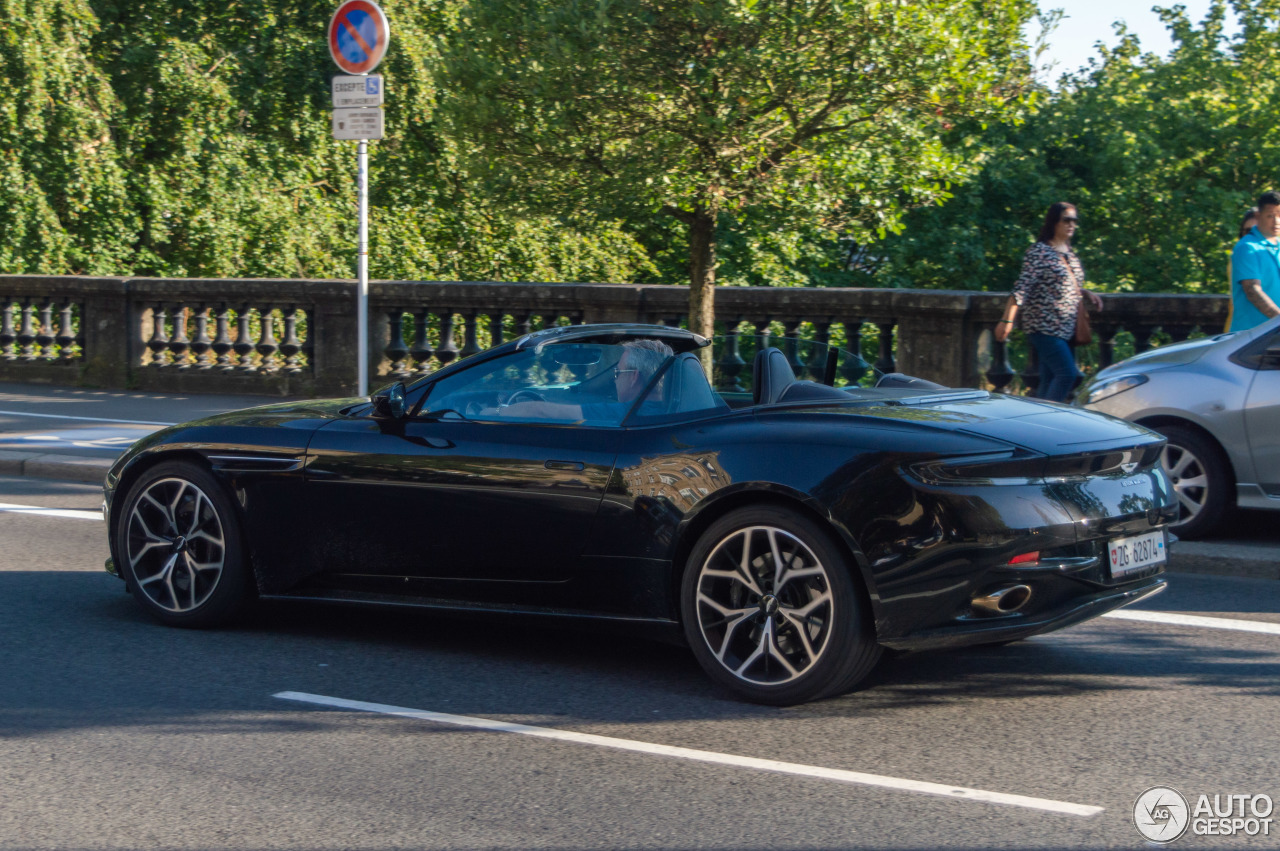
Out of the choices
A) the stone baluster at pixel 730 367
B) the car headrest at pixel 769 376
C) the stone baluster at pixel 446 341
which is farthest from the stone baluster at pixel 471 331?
the car headrest at pixel 769 376

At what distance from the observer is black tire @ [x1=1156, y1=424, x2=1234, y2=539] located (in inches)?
305

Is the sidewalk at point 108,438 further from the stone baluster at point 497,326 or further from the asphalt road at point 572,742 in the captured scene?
the stone baluster at point 497,326

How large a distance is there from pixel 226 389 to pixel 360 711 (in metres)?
11.4

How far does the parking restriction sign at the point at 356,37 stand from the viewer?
411 inches

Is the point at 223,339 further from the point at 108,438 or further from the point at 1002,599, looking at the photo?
the point at 1002,599

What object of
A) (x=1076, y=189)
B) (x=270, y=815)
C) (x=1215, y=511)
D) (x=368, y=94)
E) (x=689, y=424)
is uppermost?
(x=1076, y=189)

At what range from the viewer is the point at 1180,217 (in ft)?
111

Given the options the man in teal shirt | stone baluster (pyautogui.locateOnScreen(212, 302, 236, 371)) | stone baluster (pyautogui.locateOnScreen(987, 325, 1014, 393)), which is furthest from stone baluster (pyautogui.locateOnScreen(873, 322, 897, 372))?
stone baluster (pyautogui.locateOnScreen(212, 302, 236, 371))

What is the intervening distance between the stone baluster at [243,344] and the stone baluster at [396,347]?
1.81 m

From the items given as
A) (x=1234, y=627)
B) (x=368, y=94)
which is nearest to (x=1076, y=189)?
(x=368, y=94)

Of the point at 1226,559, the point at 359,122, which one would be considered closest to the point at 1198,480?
the point at 1226,559

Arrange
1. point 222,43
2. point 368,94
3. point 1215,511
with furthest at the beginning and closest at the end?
1. point 222,43
2. point 368,94
3. point 1215,511

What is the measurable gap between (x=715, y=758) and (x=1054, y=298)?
618cm

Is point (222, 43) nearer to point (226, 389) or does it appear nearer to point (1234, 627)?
point (226, 389)
